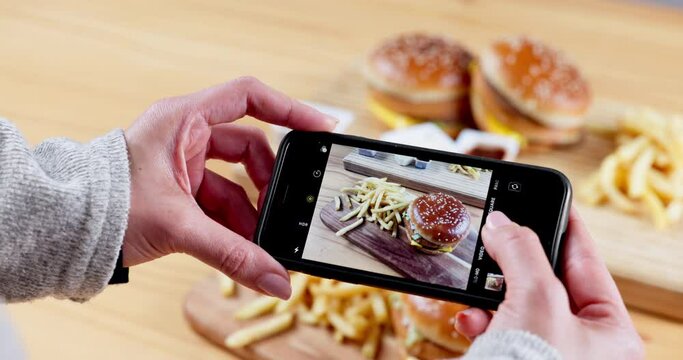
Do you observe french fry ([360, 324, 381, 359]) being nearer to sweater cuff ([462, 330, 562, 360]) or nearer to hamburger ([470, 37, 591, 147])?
sweater cuff ([462, 330, 562, 360])

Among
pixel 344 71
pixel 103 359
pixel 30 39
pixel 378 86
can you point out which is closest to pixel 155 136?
pixel 103 359

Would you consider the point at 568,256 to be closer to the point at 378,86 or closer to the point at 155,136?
the point at 155,136

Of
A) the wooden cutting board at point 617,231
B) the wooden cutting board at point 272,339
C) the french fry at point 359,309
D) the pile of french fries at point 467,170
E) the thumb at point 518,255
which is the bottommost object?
the wooden cutting board at point 272,339

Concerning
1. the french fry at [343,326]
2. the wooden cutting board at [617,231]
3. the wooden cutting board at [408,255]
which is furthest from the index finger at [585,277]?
the wooden cutting board at [617,231]

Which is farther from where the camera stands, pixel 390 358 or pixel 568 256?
pixel 390 358

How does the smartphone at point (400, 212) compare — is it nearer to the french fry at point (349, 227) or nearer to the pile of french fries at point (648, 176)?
the french fry at point (349, 227)
